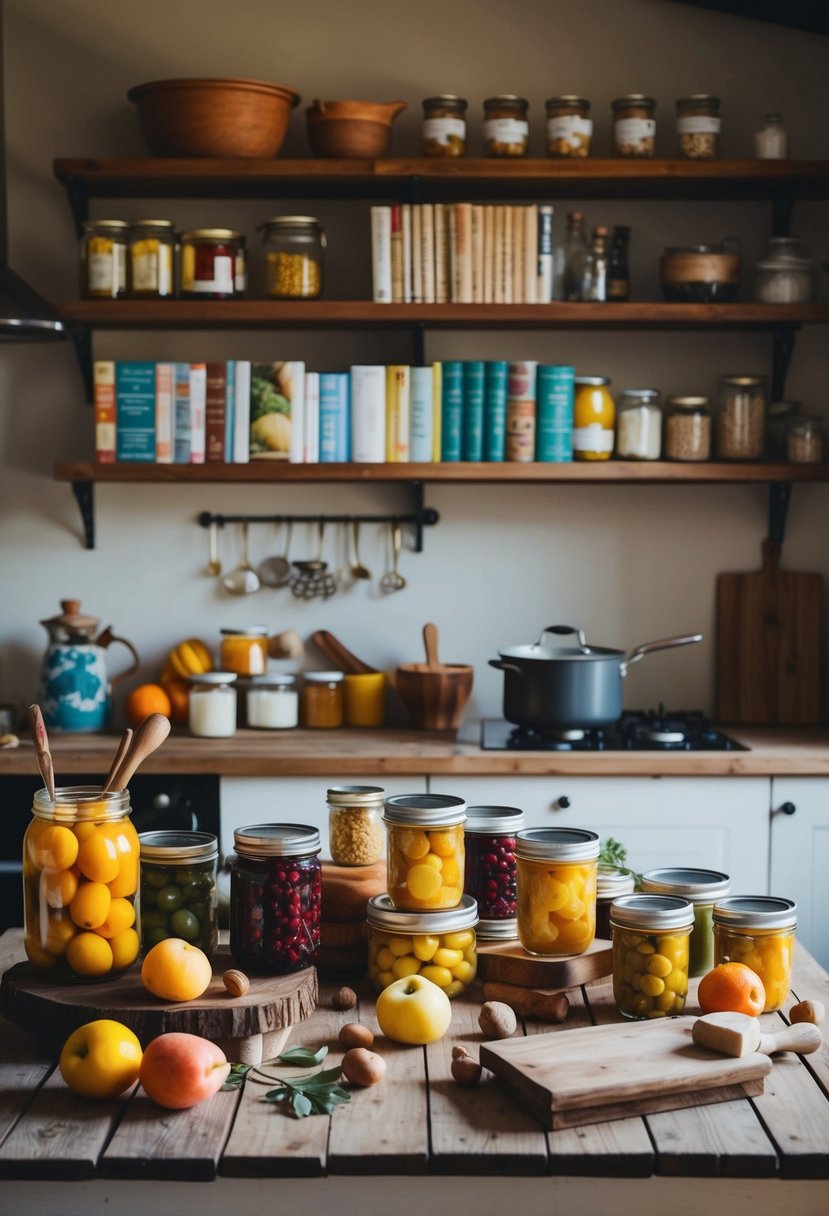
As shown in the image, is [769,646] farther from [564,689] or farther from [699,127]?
[699,127]

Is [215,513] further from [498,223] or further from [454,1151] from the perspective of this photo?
[454,1151]

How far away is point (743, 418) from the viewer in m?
3.42

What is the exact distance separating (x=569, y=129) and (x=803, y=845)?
181 cm

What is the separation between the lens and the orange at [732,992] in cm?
153

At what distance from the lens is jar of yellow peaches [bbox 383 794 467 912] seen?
1600 mm

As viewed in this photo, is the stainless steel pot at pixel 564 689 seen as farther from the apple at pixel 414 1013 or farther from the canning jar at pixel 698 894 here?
the apple at pixel 414 1013

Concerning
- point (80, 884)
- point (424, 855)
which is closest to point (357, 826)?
point (424, 855)

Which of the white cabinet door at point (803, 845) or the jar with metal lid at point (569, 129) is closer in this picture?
the white cabinet door at point (803, 845)

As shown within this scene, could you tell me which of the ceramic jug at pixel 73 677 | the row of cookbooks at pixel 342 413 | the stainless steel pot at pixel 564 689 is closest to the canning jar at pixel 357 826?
the stainless steel pot at pixel 564 689

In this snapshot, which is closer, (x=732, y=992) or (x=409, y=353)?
(x=732, y=992)

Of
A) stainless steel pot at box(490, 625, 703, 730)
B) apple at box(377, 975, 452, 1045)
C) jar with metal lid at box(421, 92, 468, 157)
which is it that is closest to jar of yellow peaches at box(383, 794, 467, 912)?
apple at box(377, 975, 452, 1045)

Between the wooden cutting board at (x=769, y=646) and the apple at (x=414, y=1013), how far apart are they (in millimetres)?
2255

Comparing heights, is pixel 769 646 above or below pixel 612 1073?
above

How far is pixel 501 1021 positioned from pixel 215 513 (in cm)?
238
